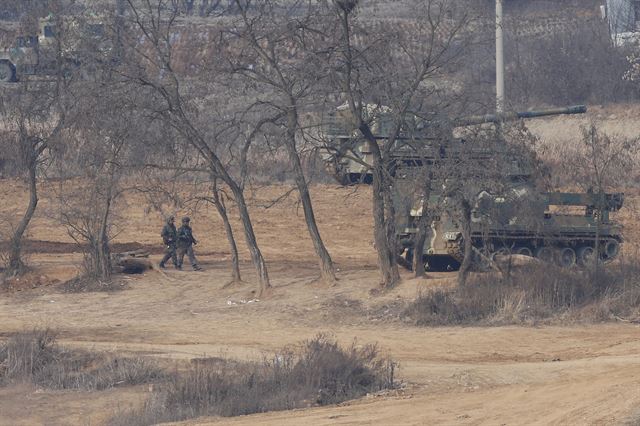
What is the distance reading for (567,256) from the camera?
77.5ft

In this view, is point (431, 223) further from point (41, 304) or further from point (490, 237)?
point (41, 304)

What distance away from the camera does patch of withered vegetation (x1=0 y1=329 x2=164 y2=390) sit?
14966 millimetres

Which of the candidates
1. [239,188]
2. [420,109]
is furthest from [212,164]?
[420,109]

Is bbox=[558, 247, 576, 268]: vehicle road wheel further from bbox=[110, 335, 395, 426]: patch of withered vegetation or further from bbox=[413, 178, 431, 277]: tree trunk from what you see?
bbox=[110, 335, 395, 426]: patch of withered vegetation

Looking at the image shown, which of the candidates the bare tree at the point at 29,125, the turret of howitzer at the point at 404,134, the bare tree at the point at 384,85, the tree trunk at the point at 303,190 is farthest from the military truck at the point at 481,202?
the bare tree at the point at 29,125

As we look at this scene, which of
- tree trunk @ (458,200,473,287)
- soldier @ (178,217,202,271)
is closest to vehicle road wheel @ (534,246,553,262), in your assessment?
tree trunk @ (458,200,473,287)

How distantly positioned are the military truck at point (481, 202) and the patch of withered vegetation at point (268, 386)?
20.1ft

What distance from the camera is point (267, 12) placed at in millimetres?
21328

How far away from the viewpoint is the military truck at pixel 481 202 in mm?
20312

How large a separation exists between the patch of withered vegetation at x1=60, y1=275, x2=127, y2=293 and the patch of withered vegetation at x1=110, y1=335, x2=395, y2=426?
850 centimetres

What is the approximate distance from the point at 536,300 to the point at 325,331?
3448 mm

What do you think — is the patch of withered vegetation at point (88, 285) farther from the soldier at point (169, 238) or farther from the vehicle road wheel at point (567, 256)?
the vehicle road wheel at point (567, 256)

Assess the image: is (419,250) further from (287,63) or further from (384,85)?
(287,63)

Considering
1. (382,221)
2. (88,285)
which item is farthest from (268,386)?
(88,285)
